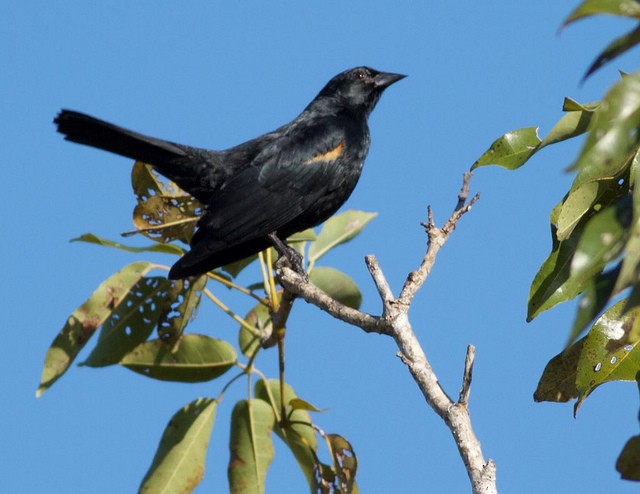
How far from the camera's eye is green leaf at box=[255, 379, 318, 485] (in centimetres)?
348

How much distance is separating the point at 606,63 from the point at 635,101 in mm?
66

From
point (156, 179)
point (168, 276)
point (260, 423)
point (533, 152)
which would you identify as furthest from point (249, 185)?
point (533, 152)

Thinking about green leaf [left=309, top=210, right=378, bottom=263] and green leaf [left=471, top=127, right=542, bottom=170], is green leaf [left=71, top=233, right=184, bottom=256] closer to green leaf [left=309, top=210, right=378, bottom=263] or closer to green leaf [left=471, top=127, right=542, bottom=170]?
green leaf [left=309, top=210, right=378, bottom=263]

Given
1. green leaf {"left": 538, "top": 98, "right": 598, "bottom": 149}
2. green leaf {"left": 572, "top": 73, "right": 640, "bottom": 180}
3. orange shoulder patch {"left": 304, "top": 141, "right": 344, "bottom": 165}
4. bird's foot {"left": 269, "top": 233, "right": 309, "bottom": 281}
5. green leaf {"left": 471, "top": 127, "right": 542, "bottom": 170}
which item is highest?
orange shoulder patch {"left": 304, "top": 141, "right": 344, "bottom": 165}

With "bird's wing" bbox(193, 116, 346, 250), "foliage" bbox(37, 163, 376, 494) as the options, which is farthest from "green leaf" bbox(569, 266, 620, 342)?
"bird's wing" bbox(193, 116, 346, 250)

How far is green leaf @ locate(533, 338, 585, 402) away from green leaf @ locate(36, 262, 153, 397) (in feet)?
5.79

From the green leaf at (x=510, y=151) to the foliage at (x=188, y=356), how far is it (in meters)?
1.31

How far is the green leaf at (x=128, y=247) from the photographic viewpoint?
10.8 ft

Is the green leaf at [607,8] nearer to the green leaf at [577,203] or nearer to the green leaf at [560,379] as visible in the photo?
the green leaf at [577,203]

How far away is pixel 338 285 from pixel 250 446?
72cm

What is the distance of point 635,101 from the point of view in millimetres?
1119

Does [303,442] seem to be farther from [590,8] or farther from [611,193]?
[590,8]

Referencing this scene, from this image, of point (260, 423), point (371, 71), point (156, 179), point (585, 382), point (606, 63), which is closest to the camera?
point (606, 63)

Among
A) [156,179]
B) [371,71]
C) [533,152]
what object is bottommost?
[533,152]
